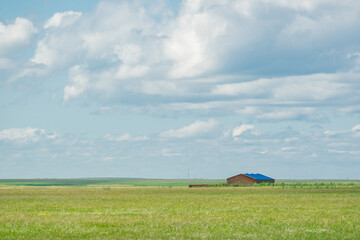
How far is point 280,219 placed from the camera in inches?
1483

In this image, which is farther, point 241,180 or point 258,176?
point 258,176

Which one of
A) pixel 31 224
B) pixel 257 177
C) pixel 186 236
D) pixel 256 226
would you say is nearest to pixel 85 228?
pixel 31 224

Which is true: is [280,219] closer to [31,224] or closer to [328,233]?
[328,233]

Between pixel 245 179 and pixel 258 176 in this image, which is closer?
pixel 245 179

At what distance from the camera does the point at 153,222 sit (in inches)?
1417

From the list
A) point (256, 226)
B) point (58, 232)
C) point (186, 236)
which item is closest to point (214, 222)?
point (256, 226)

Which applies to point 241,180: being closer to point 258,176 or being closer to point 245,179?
point 245,179

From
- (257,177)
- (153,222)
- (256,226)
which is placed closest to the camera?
(256,226)

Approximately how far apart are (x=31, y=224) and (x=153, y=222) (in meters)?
7.87

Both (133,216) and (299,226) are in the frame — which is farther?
(133,216)

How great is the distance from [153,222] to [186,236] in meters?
7.51

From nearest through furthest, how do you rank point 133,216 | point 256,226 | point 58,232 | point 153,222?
point 58,232 < point 256,226 < point 153,222 < point 133,216

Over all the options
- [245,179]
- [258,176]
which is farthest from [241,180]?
[258,176]

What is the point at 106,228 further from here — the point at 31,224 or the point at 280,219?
the point at 280,219
